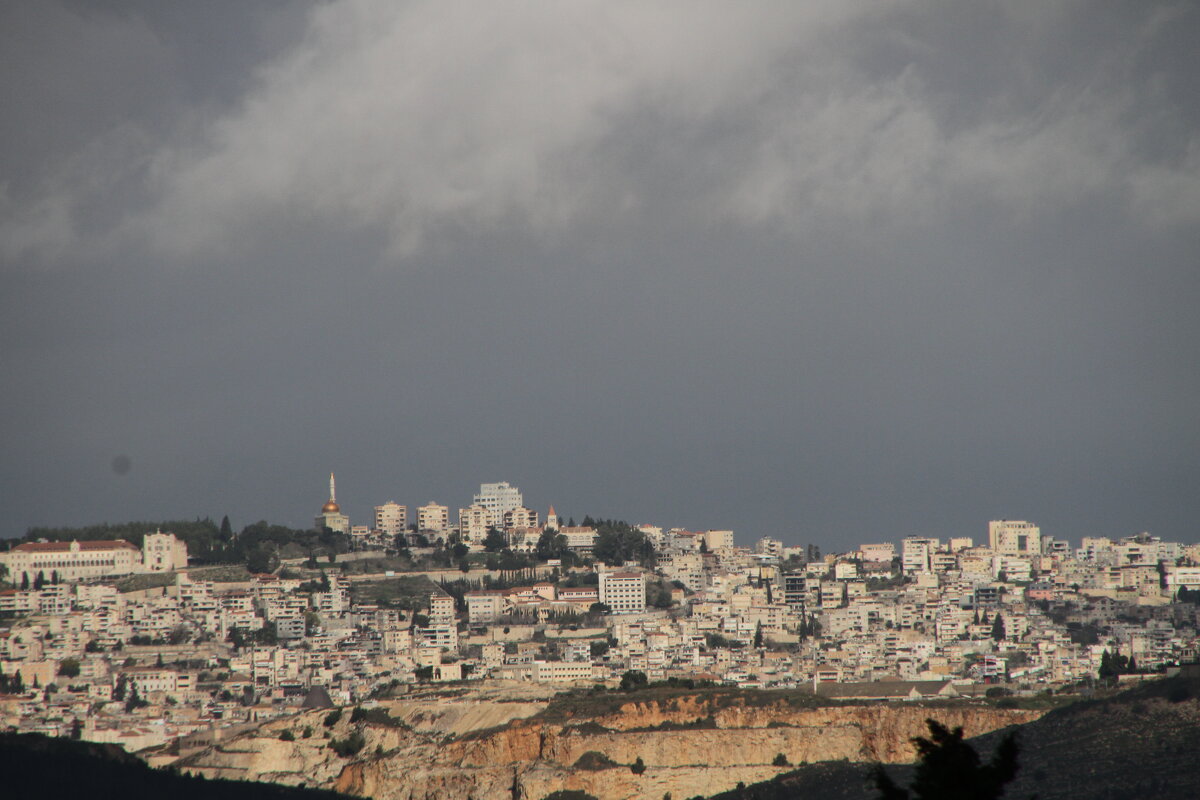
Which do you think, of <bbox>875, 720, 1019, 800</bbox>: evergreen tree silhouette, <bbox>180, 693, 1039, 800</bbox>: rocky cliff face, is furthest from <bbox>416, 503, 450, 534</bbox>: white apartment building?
<bbox>875, 720, 1019, 800</bbox>: evergreen tree silhouette

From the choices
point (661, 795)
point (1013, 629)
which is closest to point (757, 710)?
point (661, 795)

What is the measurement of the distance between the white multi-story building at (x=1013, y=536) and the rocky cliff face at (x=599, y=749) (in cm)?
9124

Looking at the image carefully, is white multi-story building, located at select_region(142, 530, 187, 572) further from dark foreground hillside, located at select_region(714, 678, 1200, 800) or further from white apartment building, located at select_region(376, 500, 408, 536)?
dark foreground hillside, located at select_region(714, 678, 1200, 800)

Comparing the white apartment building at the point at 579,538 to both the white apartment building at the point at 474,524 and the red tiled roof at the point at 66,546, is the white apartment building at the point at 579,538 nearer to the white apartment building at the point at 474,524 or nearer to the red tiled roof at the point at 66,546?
the white apartment building at the point at 474,524

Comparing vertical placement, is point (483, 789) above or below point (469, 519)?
below

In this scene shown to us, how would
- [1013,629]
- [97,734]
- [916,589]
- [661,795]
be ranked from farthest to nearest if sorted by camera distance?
[916,589]
[1013,629]
[97,734]
[661,795]

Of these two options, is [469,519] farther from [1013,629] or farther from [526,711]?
[526,711]

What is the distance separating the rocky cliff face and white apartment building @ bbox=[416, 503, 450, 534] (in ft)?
239

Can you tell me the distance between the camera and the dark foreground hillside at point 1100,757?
43125 millimetres

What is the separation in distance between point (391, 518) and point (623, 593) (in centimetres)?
2933

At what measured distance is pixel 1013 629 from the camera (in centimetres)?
10838

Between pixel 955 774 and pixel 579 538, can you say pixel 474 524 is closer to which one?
pixel 579 538

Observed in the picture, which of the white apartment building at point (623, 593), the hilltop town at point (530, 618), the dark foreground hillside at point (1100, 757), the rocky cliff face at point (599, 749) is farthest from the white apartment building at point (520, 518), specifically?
the dark foreground hillside at point (1100, 757)

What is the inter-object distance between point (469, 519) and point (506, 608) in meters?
25.6
